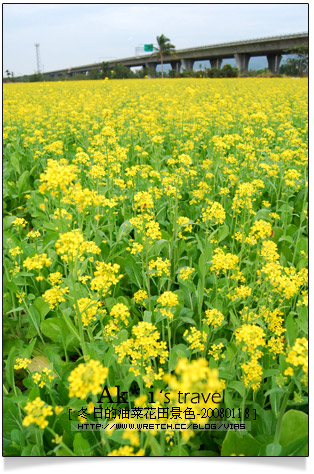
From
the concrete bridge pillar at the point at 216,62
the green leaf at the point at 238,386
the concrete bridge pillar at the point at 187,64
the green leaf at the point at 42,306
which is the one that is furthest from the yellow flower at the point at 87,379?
the concrete bridge pillar at the point at 216,62

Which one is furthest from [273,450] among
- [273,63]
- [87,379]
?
[273,63]

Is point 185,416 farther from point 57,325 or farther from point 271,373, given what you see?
point 57,325

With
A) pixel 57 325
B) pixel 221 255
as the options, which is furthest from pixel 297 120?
pixel 57 325

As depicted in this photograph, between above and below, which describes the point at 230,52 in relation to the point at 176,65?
above

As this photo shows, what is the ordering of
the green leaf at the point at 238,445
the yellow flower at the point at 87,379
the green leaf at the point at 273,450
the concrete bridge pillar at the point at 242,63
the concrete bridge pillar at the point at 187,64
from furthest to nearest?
the concrete bridge pillar at the point at 242,63 < the concrete bridge pillar at the point at 187,64 < the green leaf at the point at 238,445 < the green leaf at the point at 273,450 < the yellow flower at the point at 87,379

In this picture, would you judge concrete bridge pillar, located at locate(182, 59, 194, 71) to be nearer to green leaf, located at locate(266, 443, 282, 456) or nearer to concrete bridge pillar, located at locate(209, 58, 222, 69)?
concrete bridge pillar, located at locate(209, 58, 222, 69)

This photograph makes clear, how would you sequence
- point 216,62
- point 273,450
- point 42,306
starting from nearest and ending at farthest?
point 273,450 < point 42,306 < point 216,62

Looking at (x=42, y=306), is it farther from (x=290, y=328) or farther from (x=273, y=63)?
(x=273, y=63)

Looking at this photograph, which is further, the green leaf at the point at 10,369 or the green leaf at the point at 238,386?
the green leaf at the point at 10,369

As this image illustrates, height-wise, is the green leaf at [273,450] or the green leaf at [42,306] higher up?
the green leaf at [42,306]

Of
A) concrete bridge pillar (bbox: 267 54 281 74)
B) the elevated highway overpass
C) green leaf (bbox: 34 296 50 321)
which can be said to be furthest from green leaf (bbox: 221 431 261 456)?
concrete bridge pillar (bbox: 267 54 281 74)

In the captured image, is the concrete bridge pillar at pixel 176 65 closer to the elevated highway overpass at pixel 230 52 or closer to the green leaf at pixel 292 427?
the elevated highway overpass at pixel 230 52
